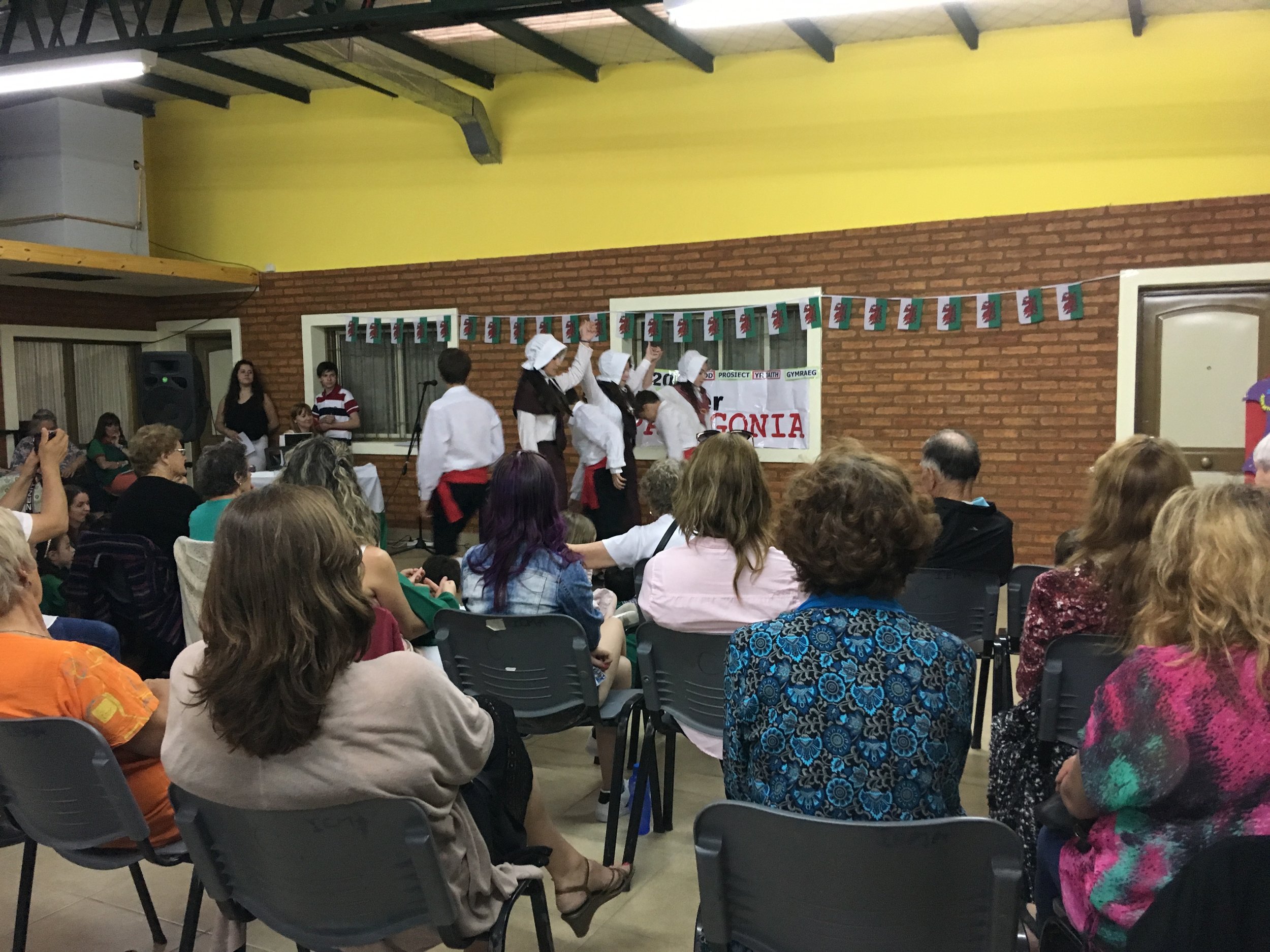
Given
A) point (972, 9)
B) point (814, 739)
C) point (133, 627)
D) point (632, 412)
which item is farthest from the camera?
point (632, 412)

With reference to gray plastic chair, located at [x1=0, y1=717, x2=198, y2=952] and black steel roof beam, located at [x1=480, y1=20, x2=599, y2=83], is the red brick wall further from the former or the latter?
gray plastic chair, located at [x1=0, y1=717, x2=198, y2=952]

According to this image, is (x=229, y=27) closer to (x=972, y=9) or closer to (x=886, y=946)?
(x=972, y=9)

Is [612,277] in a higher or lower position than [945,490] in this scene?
higher

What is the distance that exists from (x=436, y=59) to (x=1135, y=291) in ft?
17.0

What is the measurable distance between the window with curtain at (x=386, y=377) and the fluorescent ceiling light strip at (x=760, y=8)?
4.38 m

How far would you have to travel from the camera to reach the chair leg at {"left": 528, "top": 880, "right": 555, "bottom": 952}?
1.83 m

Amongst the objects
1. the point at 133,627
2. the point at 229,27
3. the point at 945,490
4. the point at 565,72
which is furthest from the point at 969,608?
the point at 565,72

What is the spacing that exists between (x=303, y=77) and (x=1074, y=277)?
6.33 metres

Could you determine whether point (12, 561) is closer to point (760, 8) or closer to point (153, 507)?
point (153, 507)

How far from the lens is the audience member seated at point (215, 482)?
125 inches

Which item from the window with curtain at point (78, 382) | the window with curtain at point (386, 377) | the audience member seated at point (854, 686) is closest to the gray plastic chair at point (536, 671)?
the audience member seated at point (854, 686)

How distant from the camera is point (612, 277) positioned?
7871 mm

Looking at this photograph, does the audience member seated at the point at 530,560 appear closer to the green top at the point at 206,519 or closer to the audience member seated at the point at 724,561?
the audience member seated at the point at 724,561

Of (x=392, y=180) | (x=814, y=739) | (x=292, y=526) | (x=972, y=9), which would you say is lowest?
(x=814, y=739)
